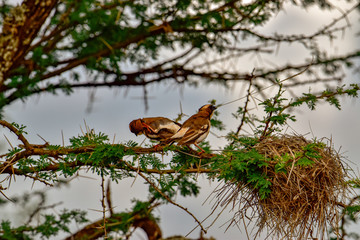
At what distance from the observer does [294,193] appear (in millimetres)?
5750

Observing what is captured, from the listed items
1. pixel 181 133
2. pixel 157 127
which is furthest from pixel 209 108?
pixel 181 133

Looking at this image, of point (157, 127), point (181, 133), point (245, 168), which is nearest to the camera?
point (245, 168)

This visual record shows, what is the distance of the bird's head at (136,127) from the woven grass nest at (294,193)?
1.49m

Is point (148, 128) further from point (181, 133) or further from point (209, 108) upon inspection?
point (209, 108)

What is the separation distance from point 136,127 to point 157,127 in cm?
40

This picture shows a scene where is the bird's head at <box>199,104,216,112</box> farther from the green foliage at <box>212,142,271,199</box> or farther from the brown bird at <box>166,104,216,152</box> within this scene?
the green foliage at <box>212,142,271,199</box>

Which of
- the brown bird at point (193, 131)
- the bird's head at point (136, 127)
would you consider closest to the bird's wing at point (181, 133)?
the brown bird at point (193, 131)

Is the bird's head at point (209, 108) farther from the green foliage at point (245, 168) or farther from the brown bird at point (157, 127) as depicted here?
the green foliage at point (245, 168)

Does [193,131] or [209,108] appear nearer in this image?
[193,131]

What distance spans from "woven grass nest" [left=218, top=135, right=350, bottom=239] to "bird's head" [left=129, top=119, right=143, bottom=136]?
1492mm

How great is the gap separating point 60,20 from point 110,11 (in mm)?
841

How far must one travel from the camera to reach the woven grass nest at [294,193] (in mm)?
5676

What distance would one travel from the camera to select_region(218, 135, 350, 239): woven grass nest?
5.68 m

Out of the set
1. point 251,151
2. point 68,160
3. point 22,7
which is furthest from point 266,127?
point 22,7
